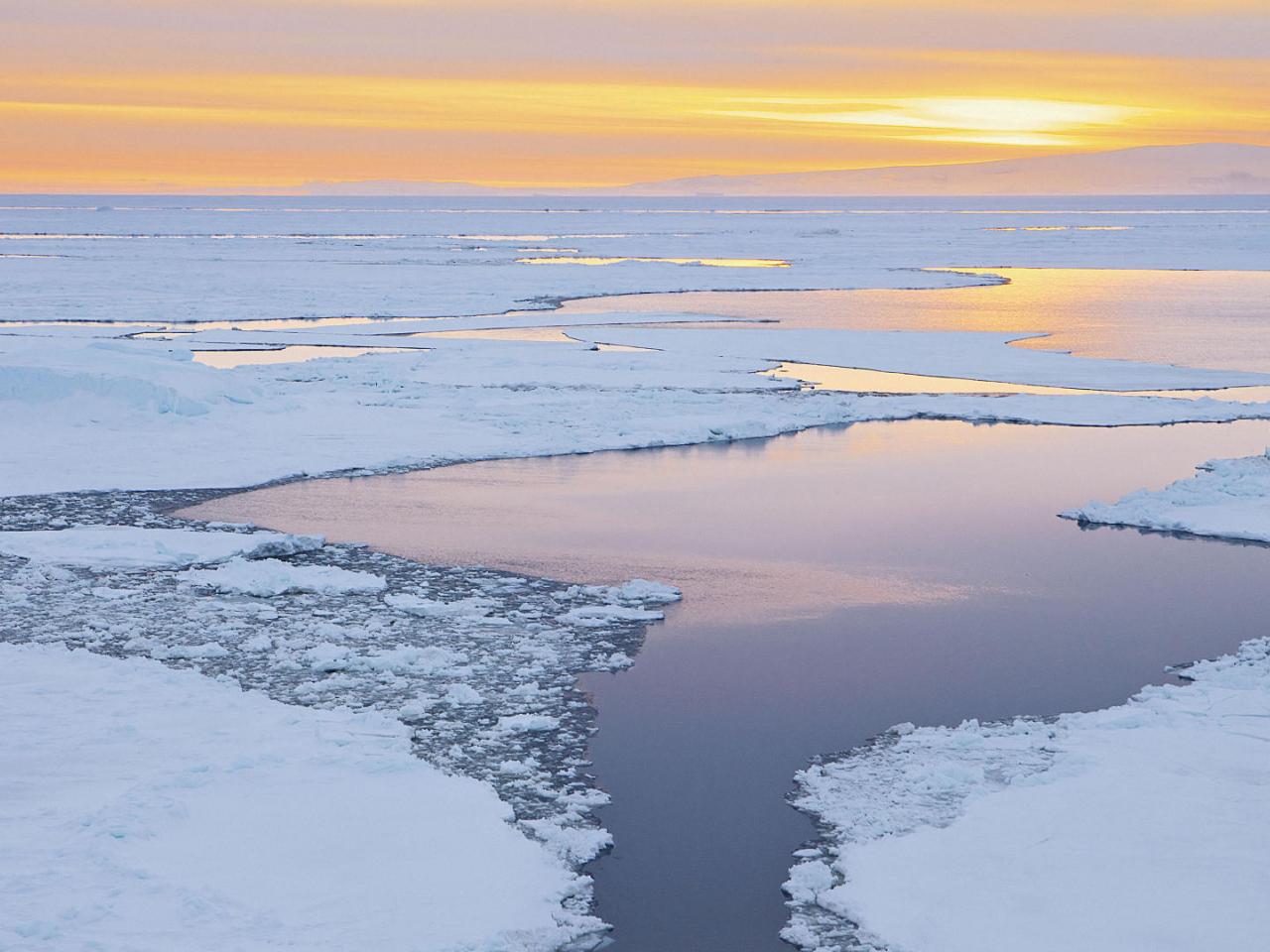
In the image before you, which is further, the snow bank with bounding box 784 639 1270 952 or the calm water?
the calm water

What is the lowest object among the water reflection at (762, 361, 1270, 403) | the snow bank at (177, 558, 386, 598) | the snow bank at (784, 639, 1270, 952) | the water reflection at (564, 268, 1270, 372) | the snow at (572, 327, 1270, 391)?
the snow bank at (784, 639, 1270, 952)

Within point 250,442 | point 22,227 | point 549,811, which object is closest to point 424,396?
point 250,442

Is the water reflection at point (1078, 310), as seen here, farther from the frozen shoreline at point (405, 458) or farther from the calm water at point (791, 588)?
the calm water at point (791, 588)

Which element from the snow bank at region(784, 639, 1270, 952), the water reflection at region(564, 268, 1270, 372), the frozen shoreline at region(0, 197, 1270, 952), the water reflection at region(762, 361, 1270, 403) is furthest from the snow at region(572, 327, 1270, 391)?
the snow bank at region(784, 639, 1270, 952)

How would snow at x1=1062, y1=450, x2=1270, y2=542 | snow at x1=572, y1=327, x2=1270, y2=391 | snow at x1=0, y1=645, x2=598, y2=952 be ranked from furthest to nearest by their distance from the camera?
snow at x1=572, y1=327, x2=1270, y2=391, snow at x1=1062, y1=450, x2=1270, y2=542, snow at x1=0, y1=645, x2=598, y2=952

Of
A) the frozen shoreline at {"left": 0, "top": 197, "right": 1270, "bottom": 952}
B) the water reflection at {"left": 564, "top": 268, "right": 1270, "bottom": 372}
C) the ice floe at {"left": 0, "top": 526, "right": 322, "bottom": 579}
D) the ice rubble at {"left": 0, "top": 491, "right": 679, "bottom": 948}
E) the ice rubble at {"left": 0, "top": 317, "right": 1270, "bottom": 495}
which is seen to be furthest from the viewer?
the water reflection at {"left": 564, "top": 268, "right": 1270, "bottom": 372}

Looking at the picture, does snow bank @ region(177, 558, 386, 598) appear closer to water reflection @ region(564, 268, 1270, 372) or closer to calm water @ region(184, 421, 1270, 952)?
calm water @ region(184, 421, 1270, 952)

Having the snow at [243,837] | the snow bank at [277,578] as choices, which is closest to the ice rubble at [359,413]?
the snow bank at [277,578]
